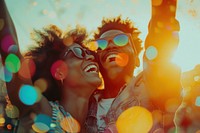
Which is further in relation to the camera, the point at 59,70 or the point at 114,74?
the point at 114,74

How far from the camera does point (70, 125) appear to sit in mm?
3471

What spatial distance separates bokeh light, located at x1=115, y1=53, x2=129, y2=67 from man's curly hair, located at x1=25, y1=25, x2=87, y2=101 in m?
0.45

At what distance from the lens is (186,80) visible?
4496 mm

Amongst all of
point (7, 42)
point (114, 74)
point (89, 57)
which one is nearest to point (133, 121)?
point (114, 74)

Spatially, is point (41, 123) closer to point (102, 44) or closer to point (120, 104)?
point (120, 104)

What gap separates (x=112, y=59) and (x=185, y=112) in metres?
1.48

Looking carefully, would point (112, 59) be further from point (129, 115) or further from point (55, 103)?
point (55, 103)

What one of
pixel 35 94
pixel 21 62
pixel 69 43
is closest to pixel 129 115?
pixel 69 43

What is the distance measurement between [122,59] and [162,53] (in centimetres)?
124

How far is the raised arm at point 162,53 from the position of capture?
9.29ft

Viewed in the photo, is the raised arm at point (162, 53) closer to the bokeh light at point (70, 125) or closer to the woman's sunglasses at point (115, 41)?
the bokeh light at point (70, 125)

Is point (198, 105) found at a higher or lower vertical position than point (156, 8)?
lower

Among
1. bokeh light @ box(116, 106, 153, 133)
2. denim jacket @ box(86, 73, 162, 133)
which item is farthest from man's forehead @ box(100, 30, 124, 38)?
bokeh light @ box(116, 106, 153, 133)

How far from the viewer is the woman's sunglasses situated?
4320 millimetres
